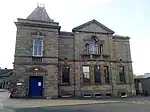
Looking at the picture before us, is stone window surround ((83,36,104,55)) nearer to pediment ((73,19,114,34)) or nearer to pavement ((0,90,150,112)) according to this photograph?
pediment ((73,19,114,34))

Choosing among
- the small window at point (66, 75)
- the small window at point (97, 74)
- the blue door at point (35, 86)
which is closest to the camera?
the blue door at point (35, 86)

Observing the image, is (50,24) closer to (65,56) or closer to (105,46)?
(65,56)

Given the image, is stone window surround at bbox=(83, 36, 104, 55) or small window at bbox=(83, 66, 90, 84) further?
stone window surround at bbox=(83, 36, 104, 55)

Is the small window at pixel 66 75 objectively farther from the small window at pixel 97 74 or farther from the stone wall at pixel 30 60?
the small window at pixel 97 74

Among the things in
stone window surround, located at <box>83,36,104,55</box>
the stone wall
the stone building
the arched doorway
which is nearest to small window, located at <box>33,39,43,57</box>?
the stone building

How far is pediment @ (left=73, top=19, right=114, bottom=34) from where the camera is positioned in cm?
2300

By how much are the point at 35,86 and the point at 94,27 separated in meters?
12.1

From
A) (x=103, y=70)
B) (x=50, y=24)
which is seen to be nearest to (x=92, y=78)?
(x=103, y=70)

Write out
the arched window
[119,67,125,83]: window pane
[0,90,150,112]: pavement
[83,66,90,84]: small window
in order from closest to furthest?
[0,90,150,112]: pavement → [83,66,90,84]: small window → the arched window → [119,67,125,83]: window pane

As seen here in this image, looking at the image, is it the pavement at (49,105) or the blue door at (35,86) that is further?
the blue door at (35,86)

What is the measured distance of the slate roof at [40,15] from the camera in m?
21.7

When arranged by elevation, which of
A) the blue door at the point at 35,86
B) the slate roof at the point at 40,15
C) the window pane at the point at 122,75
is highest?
the slate roof at the point at 40,15

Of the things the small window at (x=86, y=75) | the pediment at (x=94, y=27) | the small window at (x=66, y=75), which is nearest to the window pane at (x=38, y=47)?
the small window at (x=66, y=75)

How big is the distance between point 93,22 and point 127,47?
6.77 meters
